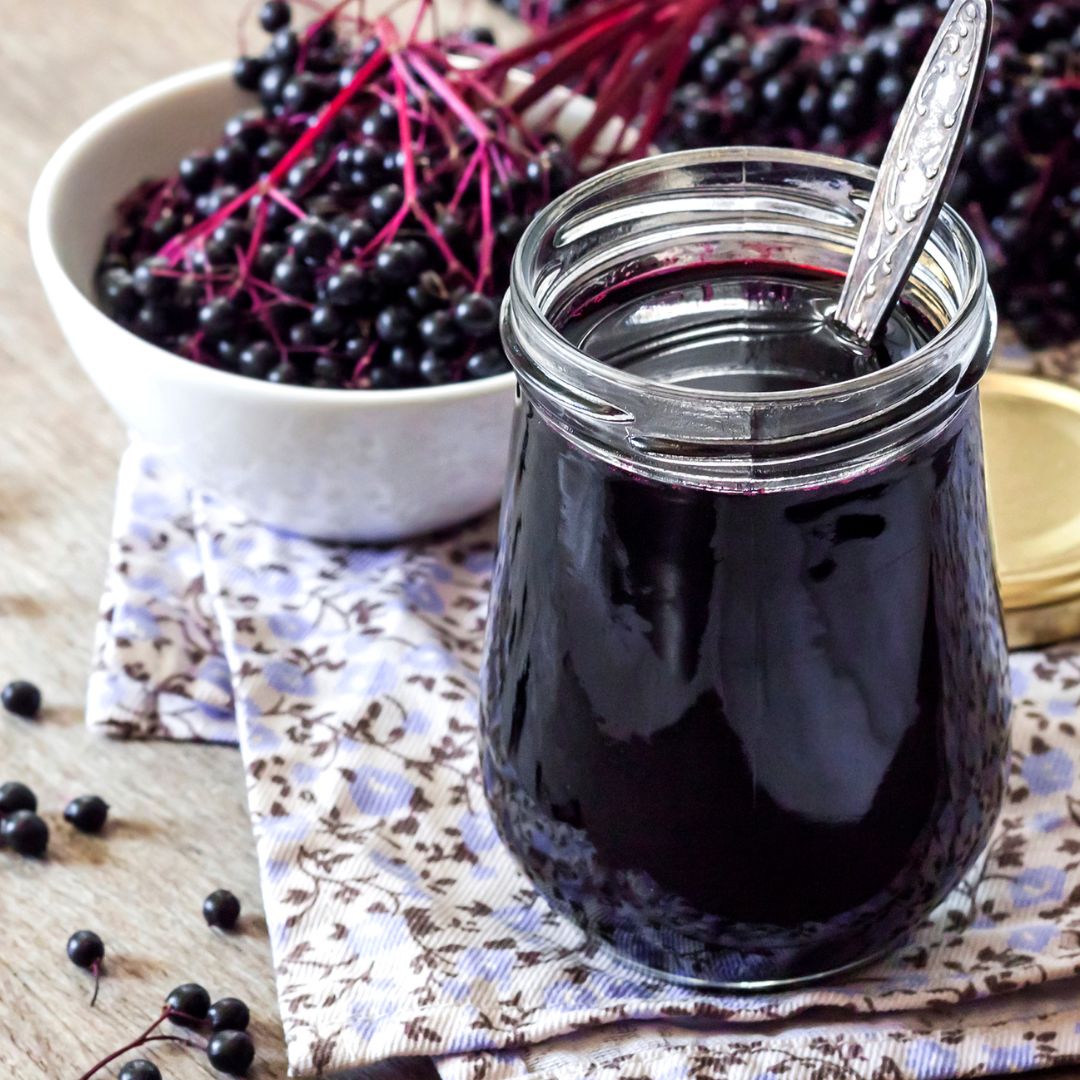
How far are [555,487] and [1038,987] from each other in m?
0.26

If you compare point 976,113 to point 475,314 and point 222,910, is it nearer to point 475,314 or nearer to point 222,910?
point 475,314

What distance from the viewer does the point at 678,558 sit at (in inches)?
18.2

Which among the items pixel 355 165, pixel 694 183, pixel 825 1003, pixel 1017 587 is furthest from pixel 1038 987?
pixel 355 165

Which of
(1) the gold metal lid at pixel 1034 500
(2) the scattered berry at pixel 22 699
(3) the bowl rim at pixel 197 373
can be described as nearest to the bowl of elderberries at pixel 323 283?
(3) the bowl rim at pixel 197 373

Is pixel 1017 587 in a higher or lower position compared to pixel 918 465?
lower

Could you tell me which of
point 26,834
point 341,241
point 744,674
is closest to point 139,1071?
point 26,834

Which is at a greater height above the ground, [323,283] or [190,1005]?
[323,283]

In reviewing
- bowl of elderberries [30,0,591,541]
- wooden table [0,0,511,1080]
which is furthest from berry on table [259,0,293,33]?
wooden table [0,0,511,1080]

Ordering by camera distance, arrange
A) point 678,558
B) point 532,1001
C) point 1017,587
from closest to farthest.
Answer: point 678,558, point 532,1001, point 1017,587

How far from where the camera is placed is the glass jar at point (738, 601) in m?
0.45

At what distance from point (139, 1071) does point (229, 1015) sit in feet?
0.12

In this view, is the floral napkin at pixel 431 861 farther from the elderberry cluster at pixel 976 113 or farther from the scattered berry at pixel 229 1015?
the elderberry cluster at pixel 976 113

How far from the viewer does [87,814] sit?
0.66m

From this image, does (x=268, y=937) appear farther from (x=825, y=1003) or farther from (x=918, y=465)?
(x=918, y=465)
